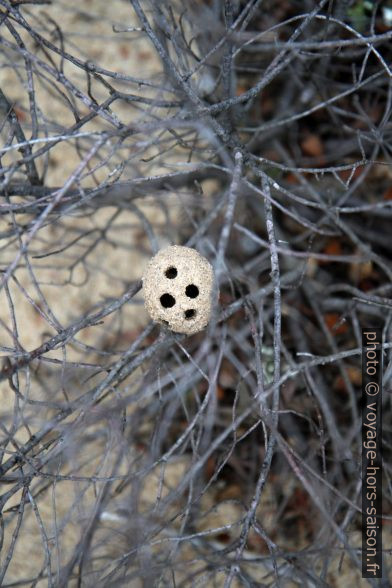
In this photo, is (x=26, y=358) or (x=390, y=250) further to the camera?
(x=390, y=250)

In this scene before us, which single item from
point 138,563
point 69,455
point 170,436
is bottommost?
point 138,563

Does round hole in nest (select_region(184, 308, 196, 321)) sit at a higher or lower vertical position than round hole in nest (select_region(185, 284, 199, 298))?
lower

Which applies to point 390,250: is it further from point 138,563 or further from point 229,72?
point 138,563

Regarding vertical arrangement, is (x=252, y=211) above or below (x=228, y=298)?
above

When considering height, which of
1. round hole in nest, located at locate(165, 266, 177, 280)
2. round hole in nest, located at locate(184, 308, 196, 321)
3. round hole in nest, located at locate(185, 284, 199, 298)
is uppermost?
round hole in nest, located at locate(165, 266, 177, 280)

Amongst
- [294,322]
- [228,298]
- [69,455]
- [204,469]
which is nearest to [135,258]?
[228,298]

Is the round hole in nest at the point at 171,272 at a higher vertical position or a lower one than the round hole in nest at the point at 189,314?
higher

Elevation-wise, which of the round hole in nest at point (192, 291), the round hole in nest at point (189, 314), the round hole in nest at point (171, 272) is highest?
the round hole in nest at point (171, 272)

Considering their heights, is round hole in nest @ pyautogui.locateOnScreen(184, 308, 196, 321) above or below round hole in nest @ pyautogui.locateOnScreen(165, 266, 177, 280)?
below

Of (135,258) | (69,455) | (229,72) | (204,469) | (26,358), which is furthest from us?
(135,258)

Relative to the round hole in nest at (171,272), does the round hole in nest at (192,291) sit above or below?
below

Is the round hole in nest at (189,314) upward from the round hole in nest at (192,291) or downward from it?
downward
